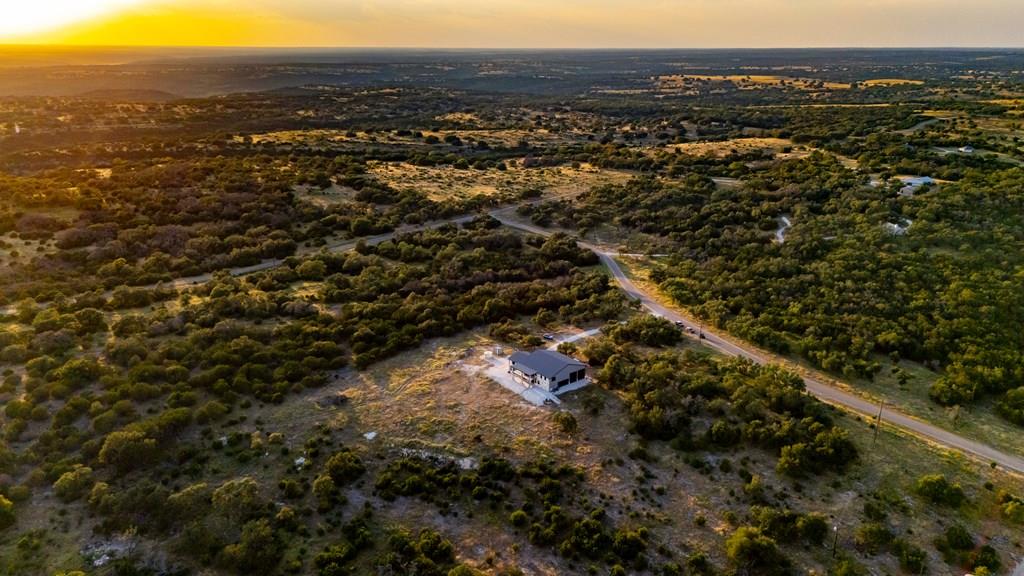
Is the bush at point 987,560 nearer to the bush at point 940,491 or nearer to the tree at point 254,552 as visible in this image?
the bush at point 940,491

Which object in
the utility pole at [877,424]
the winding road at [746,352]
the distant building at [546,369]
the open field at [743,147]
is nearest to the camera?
the winding road at [746,352]

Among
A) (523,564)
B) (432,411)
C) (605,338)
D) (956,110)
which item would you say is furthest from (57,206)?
(956,110)

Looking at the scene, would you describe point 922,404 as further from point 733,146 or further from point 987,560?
point 733,146

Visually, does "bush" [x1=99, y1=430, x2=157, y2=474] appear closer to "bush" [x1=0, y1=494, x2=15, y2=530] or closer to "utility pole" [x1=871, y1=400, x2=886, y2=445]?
"bush" [x1=0, y1=494, x2=15, y2=530]

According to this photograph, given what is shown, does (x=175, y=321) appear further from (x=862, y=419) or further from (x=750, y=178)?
(x=750, y=178)

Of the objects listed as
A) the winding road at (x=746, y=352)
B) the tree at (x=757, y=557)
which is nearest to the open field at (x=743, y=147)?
the winding road at (x=746, y=352)

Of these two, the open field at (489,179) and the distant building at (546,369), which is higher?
the open field at (489,179)

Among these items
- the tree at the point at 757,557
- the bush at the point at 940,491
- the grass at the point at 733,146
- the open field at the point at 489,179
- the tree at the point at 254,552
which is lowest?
the tree at the point at 254,552

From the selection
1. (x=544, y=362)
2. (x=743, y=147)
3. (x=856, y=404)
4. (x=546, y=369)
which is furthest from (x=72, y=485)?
(x=743, y=147)
